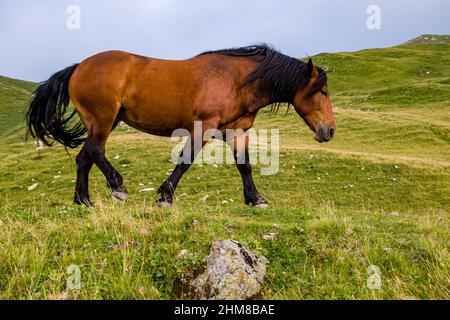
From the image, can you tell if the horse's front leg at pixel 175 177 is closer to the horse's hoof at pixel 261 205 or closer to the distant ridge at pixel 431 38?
the horse's hoof at pixel 261 205

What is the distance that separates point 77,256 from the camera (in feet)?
16.8

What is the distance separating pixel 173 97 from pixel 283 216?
283 centimetres

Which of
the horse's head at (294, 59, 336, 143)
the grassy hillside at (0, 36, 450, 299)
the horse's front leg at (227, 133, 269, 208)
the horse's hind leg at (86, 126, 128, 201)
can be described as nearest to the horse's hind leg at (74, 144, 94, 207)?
the horse's hind leg at (86, 126, 128, 201)

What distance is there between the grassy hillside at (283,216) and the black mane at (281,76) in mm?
2197

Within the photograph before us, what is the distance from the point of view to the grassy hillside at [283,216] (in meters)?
4.69

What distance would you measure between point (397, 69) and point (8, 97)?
190ft

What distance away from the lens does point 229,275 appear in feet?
15.2

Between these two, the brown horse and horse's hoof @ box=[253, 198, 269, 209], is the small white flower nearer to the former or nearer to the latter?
the brown horse

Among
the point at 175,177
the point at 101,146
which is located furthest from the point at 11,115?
the point at 175,177

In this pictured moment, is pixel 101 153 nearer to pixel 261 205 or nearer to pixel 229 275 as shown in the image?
pixel 261 205

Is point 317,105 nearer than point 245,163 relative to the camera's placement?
Yes

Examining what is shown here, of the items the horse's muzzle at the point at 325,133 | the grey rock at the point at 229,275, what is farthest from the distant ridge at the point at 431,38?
the grey rock at the point at 229,275

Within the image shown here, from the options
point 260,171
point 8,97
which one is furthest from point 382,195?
point 8,97

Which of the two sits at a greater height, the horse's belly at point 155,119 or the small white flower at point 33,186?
the horse's belly at point 155,119
